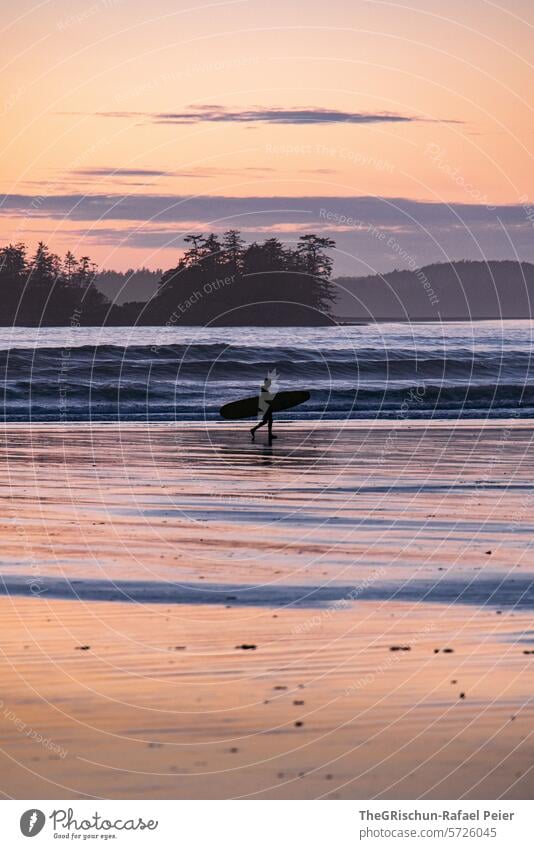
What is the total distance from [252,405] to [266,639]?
3171 centimetres

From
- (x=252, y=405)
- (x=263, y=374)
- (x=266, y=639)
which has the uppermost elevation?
(x=263, y=374)

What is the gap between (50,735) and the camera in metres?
10.5

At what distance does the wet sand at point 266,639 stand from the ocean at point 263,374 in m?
24.7

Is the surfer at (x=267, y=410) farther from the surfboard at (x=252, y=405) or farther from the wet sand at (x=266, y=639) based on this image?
the wet sand at (x=266, y=639)

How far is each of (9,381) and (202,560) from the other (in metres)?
47.9

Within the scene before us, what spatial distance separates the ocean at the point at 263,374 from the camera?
5203 cm

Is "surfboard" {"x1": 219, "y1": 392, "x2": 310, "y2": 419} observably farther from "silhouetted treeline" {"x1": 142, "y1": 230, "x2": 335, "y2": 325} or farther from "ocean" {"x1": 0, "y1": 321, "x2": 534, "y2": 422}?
"silhouetted treeline" {"x1": 142, "y1": 230, "x2": 335, "y2": 325}

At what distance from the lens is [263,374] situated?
74250mm

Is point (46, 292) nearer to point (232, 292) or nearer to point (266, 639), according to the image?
point (232, 292)

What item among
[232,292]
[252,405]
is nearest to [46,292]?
[232,292]

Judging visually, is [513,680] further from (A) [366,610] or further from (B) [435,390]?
(B) [435,390]

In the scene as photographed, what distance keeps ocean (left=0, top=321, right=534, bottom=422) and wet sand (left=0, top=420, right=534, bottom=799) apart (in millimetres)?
24660
